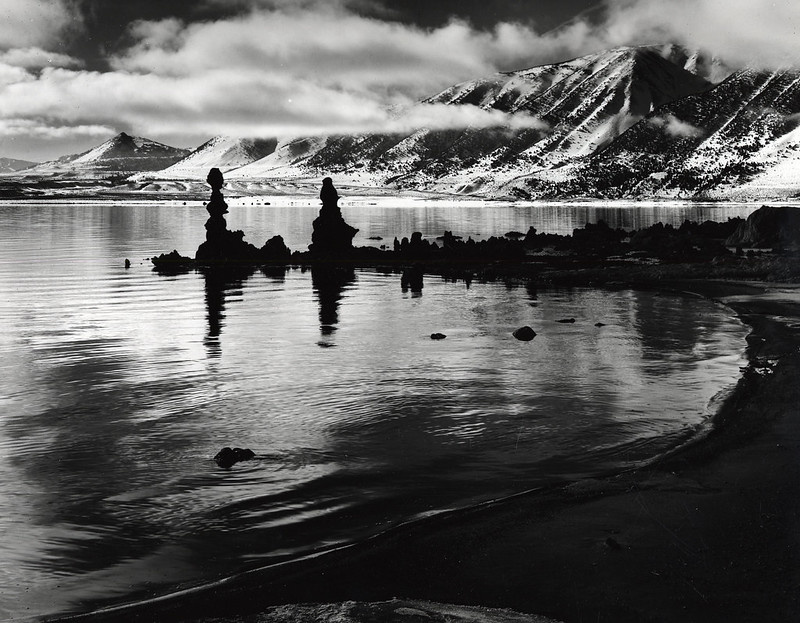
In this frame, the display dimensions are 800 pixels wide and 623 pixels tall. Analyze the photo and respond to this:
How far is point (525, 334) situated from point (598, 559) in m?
18.9

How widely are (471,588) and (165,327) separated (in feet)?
85.3

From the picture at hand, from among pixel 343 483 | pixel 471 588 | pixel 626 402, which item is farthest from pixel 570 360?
pixel 471 588

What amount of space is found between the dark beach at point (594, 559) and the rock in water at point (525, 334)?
13.8 meters

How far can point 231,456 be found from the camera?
16.1m

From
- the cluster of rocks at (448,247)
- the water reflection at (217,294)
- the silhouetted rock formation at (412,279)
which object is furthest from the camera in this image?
the cluster of rocks at (448,247)

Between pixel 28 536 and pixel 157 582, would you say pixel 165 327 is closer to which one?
pixel 28 536

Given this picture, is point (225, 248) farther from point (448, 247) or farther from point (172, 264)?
point (448, 247)

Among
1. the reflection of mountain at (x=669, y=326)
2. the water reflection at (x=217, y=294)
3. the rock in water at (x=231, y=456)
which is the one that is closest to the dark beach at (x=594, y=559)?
the rock in water at (x=231, y=456)

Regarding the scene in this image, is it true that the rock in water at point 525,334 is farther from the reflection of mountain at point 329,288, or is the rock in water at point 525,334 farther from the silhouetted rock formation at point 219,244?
the silhouetted rock formation at point 219,244

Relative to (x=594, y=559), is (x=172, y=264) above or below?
above

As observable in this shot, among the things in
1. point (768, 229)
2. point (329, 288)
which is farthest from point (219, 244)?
point (768, 229)

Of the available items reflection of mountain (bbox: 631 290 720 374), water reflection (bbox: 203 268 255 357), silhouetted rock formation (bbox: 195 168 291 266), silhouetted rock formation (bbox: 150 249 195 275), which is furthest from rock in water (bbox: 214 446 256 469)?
silhouetted rock formation (bbox: 195 168 291 266)

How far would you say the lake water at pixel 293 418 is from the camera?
40.9ft

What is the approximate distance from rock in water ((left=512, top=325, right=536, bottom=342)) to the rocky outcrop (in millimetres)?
47619
